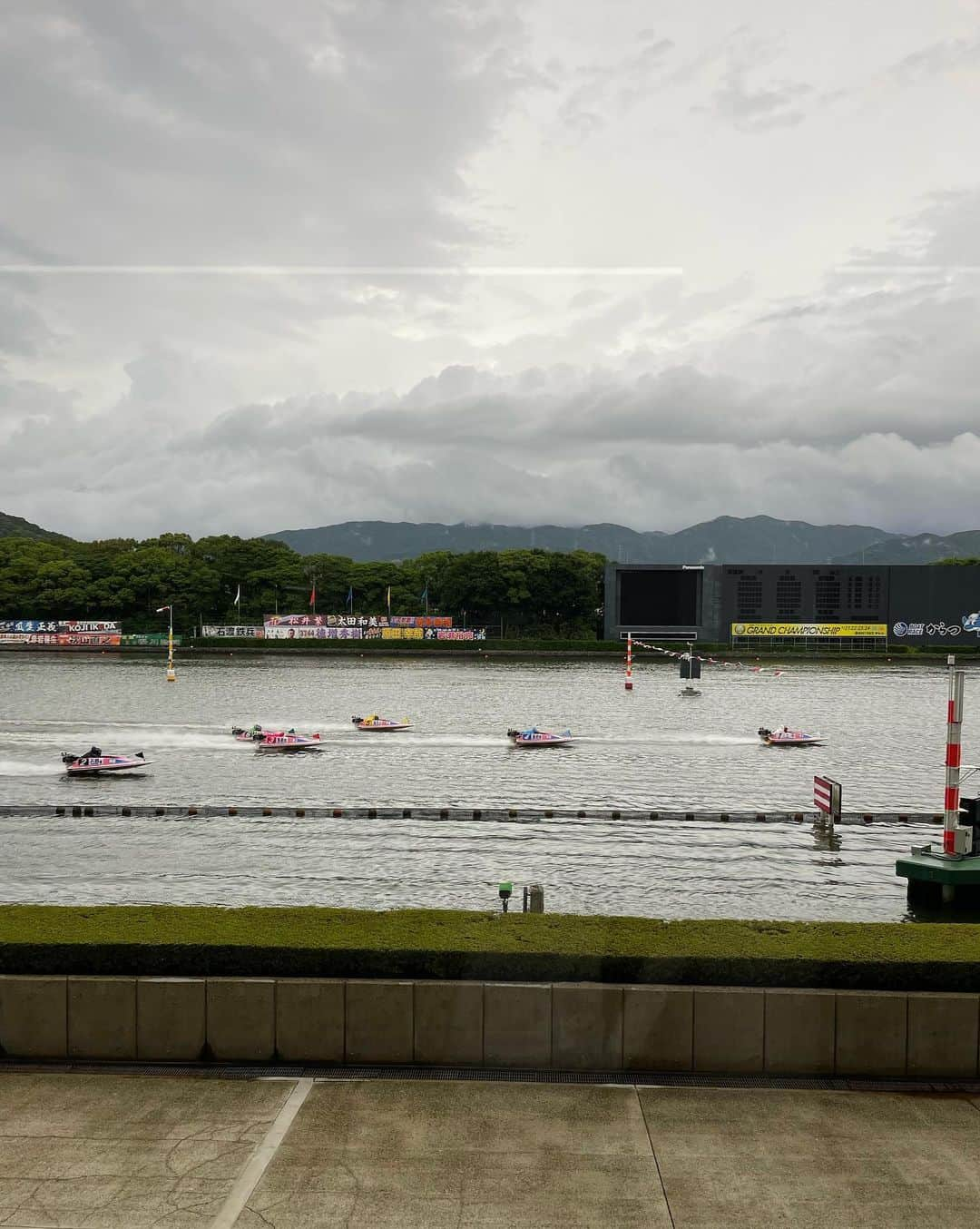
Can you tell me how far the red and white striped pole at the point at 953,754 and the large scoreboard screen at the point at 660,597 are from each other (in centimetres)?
13141

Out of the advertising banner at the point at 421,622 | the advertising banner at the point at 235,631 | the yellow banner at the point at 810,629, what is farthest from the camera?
the advertising banner at the point at 421,622

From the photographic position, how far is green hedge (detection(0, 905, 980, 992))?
13.2m

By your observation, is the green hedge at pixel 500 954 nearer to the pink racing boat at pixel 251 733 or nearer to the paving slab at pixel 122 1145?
the paving slab at pixel 122 1145

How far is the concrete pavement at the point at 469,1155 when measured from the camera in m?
9.69

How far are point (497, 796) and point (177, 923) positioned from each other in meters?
34.1

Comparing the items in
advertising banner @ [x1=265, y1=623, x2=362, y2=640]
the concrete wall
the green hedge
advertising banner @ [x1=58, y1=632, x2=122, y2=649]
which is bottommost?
advertising banner @ [x1=58, y1=632, x2=122, y2=649]

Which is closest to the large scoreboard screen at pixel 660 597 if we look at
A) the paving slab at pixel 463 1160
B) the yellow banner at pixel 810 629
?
the yellow banner at pixel 810 629

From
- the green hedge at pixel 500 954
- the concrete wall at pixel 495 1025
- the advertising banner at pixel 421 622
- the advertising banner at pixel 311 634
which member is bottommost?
the advertising banner at pixel 311 634

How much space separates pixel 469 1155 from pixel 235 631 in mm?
171506

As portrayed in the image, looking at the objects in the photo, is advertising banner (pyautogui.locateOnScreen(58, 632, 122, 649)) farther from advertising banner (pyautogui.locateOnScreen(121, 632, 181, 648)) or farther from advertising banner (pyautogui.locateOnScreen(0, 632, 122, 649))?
advertising banner (pyautogui.locateOnScreen(121, 632, 181, 648))

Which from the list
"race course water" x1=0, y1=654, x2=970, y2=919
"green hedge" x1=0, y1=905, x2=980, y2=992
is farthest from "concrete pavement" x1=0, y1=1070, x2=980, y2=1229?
"race course water" x1=0, y1=654, x2=970, y2=919

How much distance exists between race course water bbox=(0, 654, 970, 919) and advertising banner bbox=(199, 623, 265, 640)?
66.8 meters

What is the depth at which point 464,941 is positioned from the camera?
45.5ft

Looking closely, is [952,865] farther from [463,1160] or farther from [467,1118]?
[463,1160]
